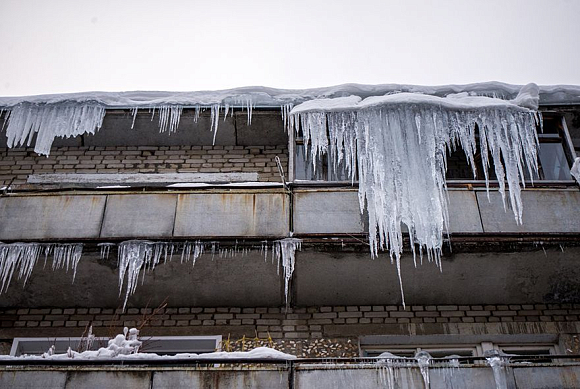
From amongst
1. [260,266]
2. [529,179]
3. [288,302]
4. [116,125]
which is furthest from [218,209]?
[529,179]

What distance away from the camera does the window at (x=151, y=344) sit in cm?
704

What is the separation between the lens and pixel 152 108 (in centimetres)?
877

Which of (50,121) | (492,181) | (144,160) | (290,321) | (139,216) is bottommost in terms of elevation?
(290,321)

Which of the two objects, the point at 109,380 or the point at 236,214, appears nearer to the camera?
the point at 109,380

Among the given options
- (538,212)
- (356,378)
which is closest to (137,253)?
(356,378)

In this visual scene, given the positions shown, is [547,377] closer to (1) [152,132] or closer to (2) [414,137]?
(2) [414,137]

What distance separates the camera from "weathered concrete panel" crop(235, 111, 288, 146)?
A: 8742 mm

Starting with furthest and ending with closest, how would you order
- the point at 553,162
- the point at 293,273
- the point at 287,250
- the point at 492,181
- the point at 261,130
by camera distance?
the point at 261,130 → the point at 553,162 → the point at 492,181 → the point at 293,273 → the point at 287,250

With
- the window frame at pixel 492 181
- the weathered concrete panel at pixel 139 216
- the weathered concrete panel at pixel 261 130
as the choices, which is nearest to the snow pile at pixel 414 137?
the window frame at pixel 492 181

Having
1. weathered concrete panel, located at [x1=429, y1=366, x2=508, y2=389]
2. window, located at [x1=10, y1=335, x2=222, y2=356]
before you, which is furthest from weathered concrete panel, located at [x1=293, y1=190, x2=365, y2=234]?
weathered concrete panel, located at [x1=429, y1=366, x2=508, y2=389]

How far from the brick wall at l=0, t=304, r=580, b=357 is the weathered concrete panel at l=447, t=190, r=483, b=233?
40.9 inches

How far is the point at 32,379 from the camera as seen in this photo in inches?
220

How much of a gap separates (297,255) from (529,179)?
3340 millimetres

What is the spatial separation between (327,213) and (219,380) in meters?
2.38
